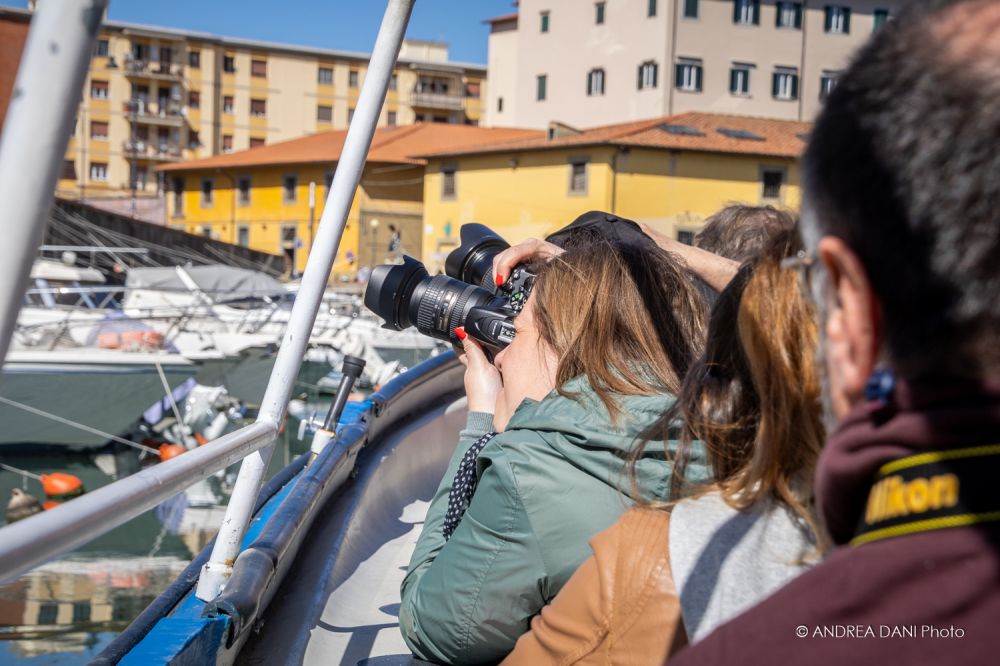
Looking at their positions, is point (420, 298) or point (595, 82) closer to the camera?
point (420, 298)

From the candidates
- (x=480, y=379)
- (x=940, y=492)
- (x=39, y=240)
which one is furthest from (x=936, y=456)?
(x=480, y=379)

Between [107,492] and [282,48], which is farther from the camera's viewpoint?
[282,48]

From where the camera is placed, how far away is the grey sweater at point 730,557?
2.78 feet

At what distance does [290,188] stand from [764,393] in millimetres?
41368

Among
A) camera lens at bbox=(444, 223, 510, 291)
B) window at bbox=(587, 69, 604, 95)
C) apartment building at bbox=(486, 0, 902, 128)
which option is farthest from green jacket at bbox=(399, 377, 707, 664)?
window at bbox=(587, 69, 604, 95)

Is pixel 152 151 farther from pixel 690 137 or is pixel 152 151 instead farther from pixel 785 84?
pixel 785 84

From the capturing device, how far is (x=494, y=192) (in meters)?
34.3

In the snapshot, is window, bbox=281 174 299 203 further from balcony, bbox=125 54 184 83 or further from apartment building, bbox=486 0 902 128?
balcony, bbox=125 54 184 83

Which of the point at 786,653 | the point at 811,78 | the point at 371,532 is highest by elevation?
the point at 811,78

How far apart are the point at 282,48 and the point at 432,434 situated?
51859 millimetres

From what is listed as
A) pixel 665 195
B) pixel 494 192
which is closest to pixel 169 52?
pixel 494 192

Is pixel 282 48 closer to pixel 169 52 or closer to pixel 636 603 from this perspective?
pixel 169 52

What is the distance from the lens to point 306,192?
40.3 metres

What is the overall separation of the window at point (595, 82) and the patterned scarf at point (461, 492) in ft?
121
